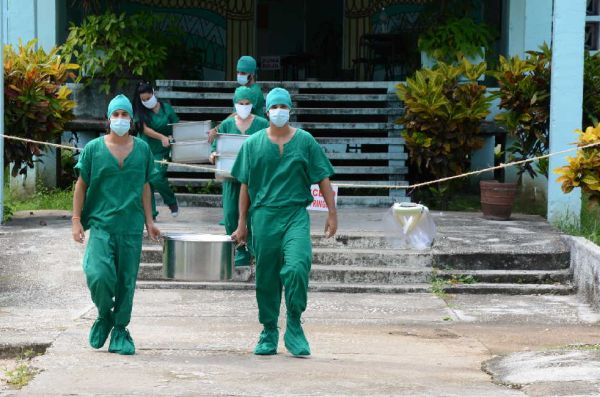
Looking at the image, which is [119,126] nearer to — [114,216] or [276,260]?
[114,216]

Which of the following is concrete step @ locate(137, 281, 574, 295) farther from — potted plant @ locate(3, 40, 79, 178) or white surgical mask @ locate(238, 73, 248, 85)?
potted plant @ locate(3, 40, 79, 178)

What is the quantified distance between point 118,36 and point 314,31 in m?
5.39

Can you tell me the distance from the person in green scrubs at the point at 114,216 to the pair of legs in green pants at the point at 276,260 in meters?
0.84

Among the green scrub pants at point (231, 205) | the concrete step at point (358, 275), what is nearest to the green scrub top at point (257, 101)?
the green scrub pants at point (231, 205)

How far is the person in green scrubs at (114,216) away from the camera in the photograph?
8.36 meters

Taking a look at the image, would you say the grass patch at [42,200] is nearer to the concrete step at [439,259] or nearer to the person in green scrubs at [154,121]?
the person in green scrubs at [154,121]

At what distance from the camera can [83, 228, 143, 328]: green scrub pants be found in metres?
8.26

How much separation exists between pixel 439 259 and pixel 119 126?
4404 mm

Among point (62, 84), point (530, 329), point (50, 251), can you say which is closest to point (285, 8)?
point (62, 84)

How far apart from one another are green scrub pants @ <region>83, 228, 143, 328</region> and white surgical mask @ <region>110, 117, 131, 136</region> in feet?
2.30

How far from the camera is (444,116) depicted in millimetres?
14188

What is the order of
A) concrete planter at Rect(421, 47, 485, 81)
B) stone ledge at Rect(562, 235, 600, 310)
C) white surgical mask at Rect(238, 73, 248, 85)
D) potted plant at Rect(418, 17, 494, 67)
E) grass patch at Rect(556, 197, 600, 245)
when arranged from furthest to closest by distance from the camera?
concrete planter at Rect(421, 47, 485, 81)
potted plant at Rect(418, 17, 494, 67)
grass patch at Rect(556, 197, 600, 245)
white surgical mask at Rect(238, 73, 248, 85)
stone ledge at Rect(562, 235, 600, 310)

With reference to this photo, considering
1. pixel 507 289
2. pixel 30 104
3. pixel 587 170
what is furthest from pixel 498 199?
pixel 30 104

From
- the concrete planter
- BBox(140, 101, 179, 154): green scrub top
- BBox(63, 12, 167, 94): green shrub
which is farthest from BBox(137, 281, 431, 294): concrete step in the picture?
the concrete planter
